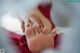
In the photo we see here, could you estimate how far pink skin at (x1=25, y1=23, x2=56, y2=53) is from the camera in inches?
32.0

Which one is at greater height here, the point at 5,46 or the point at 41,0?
the point at 41,0

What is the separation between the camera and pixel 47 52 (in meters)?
0.83

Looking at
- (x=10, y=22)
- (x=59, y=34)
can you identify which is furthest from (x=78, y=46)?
(x=10, y=22)

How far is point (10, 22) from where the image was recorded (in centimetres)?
83

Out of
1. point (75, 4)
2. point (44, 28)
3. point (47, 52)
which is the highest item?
point (75, 4)

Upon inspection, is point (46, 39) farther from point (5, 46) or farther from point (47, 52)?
point (5, 46)

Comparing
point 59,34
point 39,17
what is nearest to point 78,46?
point 59,34

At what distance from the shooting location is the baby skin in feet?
2.67

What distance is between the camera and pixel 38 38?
82cm

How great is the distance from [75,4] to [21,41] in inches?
12.3

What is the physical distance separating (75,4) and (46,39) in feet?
0.72

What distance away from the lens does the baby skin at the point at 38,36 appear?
2.67 ft

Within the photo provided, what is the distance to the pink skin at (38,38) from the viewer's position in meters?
→ 0.81

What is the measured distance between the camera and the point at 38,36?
82 centimetres
